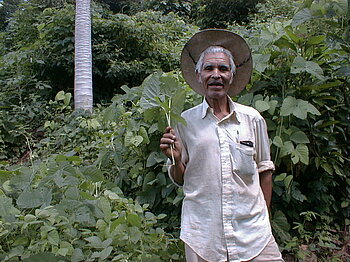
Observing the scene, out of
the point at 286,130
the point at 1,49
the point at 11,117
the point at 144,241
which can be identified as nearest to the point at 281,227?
the point at 286,130

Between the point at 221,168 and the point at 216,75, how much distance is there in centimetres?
38

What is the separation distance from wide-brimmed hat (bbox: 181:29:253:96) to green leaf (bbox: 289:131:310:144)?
82cm

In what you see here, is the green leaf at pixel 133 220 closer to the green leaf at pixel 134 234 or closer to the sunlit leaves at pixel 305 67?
the green leaf at pixel 134 234

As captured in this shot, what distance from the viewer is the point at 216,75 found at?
1.53 metres

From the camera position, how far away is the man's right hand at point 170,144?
58.7 inches

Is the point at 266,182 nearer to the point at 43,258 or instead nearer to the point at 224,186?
the point at 224,186

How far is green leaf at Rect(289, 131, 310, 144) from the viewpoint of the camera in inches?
94.6

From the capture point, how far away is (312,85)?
2.50 m

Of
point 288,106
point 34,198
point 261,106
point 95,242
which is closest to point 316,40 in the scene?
point 288,106

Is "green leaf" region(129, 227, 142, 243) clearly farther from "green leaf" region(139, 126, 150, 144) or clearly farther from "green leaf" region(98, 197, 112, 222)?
"green leaf" region(139, 126, 150, 144)

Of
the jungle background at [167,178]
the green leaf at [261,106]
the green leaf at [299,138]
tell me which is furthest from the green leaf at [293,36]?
the green leaf at [299,138]

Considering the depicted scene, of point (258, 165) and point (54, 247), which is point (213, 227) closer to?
point (258, 165)

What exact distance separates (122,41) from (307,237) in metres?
4.58

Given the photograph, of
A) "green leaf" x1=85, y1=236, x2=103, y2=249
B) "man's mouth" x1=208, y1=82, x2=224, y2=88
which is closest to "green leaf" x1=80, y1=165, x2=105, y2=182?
"green leaf" x1=85, y1=236, x2=103, y2=249
